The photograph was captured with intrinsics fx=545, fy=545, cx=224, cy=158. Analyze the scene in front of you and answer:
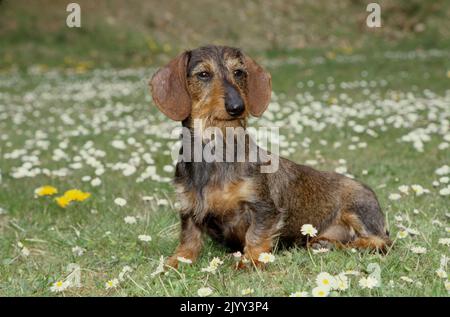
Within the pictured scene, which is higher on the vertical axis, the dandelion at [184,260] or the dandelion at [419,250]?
the dandelion at [419,250]

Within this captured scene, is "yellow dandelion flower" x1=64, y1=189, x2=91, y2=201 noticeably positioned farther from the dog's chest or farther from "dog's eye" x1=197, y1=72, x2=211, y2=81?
"dog's eye" x1=197, y1=72, x2=211, y2=81

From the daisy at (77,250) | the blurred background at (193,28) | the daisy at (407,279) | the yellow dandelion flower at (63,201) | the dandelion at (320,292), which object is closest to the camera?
the dandelion at (320,292)

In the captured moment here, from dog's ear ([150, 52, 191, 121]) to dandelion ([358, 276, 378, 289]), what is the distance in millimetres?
1826

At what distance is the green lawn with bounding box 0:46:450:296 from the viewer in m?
3.85

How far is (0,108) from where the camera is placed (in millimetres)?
13430

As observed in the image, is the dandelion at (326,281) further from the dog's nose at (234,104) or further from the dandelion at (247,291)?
the dog's nose at (234,104)

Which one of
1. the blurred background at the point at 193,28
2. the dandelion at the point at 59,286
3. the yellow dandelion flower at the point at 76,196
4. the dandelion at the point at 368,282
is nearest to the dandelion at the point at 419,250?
the dandelion at the point at 368,282

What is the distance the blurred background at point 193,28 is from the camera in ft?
72.8

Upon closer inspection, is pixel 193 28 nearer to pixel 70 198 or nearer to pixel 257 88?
pixel 70 198

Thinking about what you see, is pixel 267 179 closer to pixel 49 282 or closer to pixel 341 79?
pixel 49 282

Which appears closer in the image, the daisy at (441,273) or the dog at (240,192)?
the daisy at (441,273)

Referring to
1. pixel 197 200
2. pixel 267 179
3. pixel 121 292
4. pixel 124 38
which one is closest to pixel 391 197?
pixel 267 179

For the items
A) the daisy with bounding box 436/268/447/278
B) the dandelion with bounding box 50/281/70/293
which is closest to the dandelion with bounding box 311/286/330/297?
the daisy with bounding box 436/268/447/278
